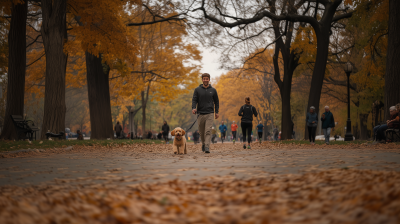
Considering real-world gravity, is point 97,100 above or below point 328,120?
above

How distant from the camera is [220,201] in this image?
10.8 ft

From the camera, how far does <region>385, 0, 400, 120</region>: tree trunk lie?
13125 millimetres

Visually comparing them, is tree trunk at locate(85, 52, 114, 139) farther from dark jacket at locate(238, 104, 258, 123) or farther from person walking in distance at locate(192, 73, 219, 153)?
person walking in distance at locate(192, 73, 219, 153)

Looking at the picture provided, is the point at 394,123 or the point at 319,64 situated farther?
the point at 319,64

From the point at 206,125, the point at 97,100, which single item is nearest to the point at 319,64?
the point at 206,125

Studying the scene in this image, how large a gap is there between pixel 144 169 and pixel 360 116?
27.9 m

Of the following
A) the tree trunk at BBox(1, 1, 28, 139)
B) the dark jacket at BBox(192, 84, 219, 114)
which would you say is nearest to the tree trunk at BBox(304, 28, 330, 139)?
the dark jacket at BBox(192, 84, 219, 114)

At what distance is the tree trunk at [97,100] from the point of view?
1892 centimetres

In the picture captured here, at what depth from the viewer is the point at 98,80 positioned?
19.1 m

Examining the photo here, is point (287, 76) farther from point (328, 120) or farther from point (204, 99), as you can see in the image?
point (204, 99)

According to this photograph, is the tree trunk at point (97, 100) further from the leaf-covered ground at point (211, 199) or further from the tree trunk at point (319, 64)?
the leaf-covered ground at point (211, 199)

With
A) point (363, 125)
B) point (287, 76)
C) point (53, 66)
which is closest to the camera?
point (53, 66)

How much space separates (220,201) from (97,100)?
16.9 meters

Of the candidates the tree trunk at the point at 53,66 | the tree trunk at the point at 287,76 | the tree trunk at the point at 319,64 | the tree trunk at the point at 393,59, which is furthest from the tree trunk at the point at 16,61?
the tree trunk at the point at 393,59
